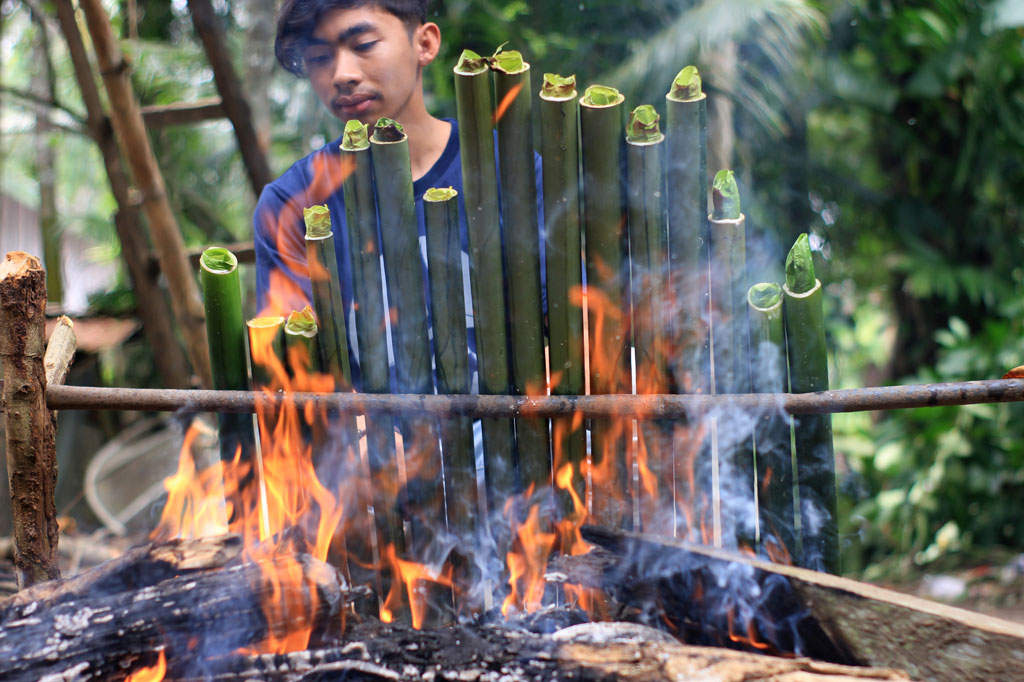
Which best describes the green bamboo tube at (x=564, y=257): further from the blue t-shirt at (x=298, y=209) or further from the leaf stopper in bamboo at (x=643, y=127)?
the blue t-shirt at (x=298, y=209)

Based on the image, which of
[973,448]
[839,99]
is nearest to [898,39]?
[839,99]

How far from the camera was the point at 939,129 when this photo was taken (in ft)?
19.4

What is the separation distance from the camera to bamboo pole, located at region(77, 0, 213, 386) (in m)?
3.41

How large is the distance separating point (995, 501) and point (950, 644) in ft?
12.2

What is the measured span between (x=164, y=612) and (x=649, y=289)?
129 centimetres

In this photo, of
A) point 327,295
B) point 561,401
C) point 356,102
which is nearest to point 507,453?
point 561,401

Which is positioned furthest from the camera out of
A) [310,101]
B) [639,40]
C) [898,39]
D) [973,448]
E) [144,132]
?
[310,101]

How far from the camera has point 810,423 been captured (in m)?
1.90

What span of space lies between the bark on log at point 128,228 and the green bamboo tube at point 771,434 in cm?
323

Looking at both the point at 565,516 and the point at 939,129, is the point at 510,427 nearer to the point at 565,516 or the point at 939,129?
the point at 565,516

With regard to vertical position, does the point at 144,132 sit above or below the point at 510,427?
above

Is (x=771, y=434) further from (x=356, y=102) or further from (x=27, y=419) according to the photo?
(x=27, y=419)

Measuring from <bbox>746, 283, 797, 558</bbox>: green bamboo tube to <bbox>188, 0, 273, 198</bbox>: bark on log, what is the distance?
9.75 feet

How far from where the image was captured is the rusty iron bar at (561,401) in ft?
5.83
